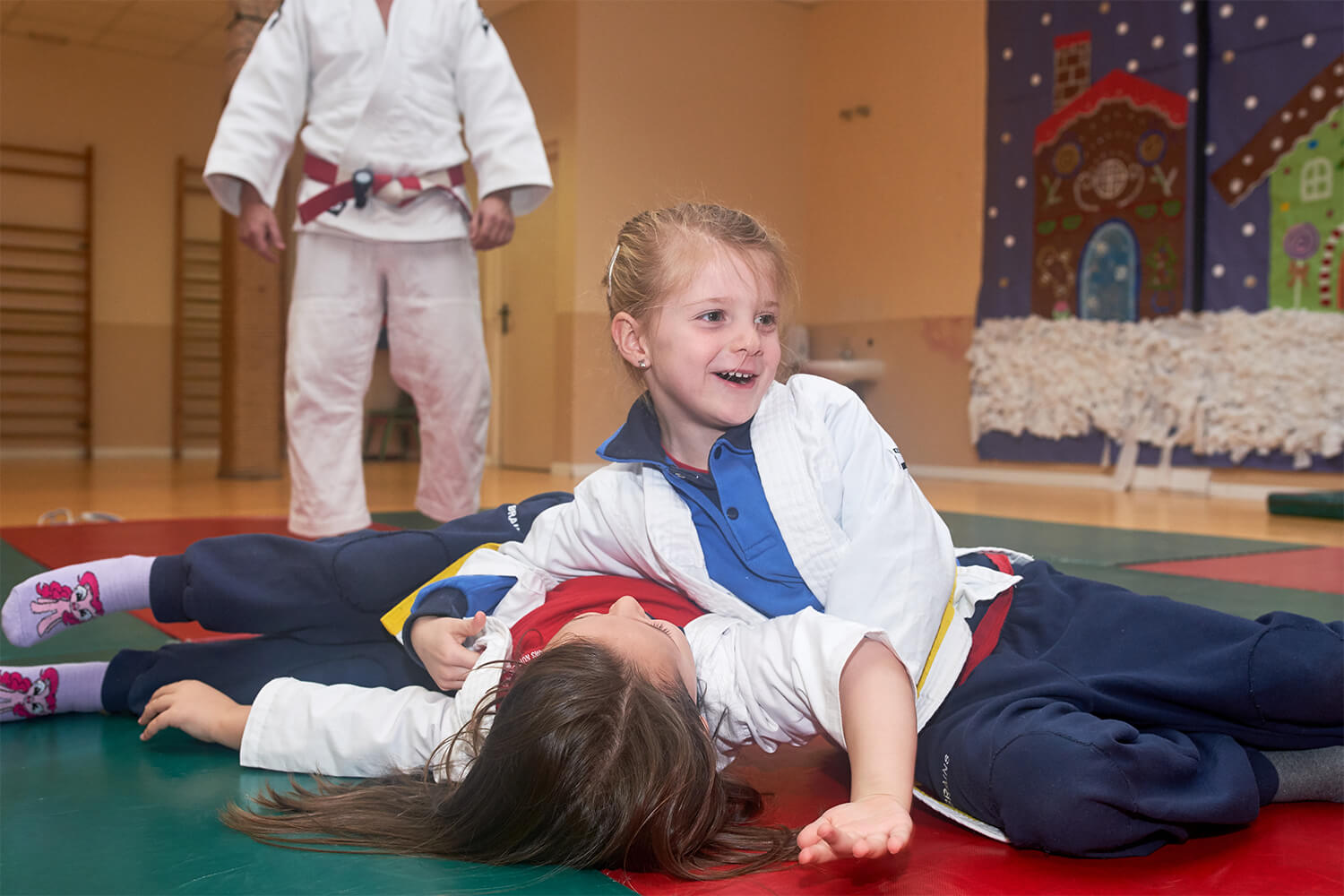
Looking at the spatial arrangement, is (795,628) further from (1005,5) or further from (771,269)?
(1005,5)

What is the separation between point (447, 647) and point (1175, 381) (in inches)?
174

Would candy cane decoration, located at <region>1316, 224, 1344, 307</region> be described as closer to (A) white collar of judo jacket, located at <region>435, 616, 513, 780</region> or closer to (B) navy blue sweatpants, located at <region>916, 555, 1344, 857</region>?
(B) navy blue sweatpants, located at <region>916, 555, 1344, 857</region>

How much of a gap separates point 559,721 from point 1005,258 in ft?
16.8

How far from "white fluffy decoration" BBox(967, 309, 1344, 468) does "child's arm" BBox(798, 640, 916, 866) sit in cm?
408

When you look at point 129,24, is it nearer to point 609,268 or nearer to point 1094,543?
point 1094,543

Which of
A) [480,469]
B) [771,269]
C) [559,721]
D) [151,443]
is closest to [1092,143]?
[480,469]

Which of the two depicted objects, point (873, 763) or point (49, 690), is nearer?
point (873, 763)

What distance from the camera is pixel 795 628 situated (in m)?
0.93

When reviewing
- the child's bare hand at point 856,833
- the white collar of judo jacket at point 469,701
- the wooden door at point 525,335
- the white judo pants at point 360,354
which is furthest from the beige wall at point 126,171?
the child's bare hand at point 856,833

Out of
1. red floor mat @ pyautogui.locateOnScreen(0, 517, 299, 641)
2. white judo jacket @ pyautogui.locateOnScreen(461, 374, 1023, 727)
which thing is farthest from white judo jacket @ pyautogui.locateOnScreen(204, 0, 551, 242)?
white judo jacket @ pyautogui.locateOnScreen(461, 374, 1023, 727)

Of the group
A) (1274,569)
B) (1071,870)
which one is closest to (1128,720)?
(1071,870)

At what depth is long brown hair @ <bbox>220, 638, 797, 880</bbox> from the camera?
816 millimetres

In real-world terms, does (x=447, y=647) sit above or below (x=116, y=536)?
above

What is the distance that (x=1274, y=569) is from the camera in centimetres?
239
